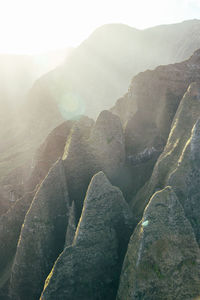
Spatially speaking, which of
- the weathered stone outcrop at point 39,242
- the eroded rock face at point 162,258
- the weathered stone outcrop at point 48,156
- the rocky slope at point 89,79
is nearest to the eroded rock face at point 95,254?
the eroded rock face at point 162,258

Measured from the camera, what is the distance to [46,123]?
90.1 metres

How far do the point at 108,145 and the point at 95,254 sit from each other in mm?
10380

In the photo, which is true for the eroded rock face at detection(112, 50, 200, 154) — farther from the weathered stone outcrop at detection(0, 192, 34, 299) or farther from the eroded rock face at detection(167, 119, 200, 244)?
the weathered stone outcrop at detection(0, 192, 34, 299)

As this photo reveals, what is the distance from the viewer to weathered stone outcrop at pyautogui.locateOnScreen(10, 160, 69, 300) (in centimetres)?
1664

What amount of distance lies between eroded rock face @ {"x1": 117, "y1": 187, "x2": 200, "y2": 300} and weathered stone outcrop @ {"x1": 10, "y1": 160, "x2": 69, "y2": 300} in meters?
6.81

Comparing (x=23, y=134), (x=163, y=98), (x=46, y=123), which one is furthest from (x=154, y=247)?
(x=23, y=134)

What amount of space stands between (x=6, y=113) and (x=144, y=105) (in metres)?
102

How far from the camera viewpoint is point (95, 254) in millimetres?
13836

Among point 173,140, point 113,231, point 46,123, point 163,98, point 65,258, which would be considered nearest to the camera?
point 65,258

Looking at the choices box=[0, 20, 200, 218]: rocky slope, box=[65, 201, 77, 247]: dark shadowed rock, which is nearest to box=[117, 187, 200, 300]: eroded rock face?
box=[65, 201, 77, 247]: dark shadowed rock

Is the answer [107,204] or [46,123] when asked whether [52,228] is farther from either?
[46,123]

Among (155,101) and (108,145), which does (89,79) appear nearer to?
(155,101)

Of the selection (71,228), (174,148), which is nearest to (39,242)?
(71,228)

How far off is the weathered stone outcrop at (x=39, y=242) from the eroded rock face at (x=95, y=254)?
376 cm
